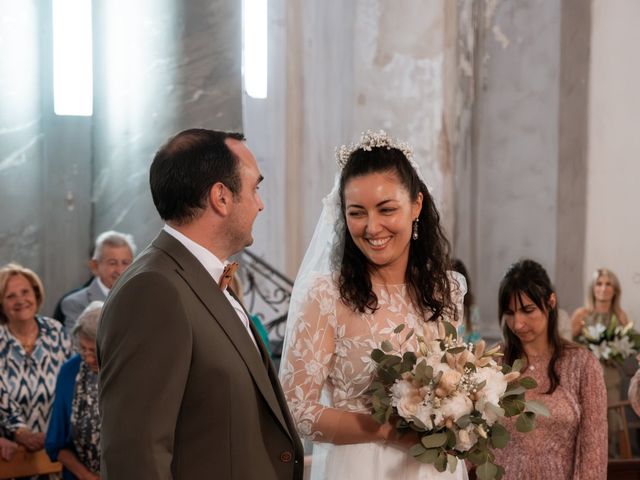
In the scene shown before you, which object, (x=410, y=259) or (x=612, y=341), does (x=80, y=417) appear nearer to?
(x=410, y=259)

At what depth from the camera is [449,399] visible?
120 inches

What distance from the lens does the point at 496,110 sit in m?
10.9

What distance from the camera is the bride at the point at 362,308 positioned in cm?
325

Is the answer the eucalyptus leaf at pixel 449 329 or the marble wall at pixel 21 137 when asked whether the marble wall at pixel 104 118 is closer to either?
the marble wall at pixel 21 137

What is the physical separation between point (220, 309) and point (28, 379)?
3539mm

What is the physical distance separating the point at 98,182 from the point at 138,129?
A: 0.60 metres

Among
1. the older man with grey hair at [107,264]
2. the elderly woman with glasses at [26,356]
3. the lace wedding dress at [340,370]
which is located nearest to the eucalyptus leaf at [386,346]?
the lace wedding dress at [340,370]

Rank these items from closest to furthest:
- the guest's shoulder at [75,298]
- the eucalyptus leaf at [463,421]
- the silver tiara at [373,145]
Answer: the eucalyptus leaf at [463,421] < the silver tiara at [373,145] < the guest's shoulder at [75,298]

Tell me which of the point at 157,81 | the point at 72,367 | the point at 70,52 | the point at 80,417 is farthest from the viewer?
the point at 70,52

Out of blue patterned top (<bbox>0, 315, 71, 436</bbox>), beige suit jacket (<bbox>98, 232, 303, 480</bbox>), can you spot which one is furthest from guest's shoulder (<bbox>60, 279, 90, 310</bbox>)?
beige suit jacket (<bbox>98, 232, 303, 480</bbox>)

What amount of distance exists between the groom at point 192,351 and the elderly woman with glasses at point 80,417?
2.24 metres

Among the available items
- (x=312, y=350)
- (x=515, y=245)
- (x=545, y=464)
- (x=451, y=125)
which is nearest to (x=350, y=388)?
(x=312, y=350)

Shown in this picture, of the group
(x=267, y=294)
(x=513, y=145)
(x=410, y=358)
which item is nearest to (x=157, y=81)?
(x=267, y=294)

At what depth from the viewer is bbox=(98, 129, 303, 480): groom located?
240 cm
